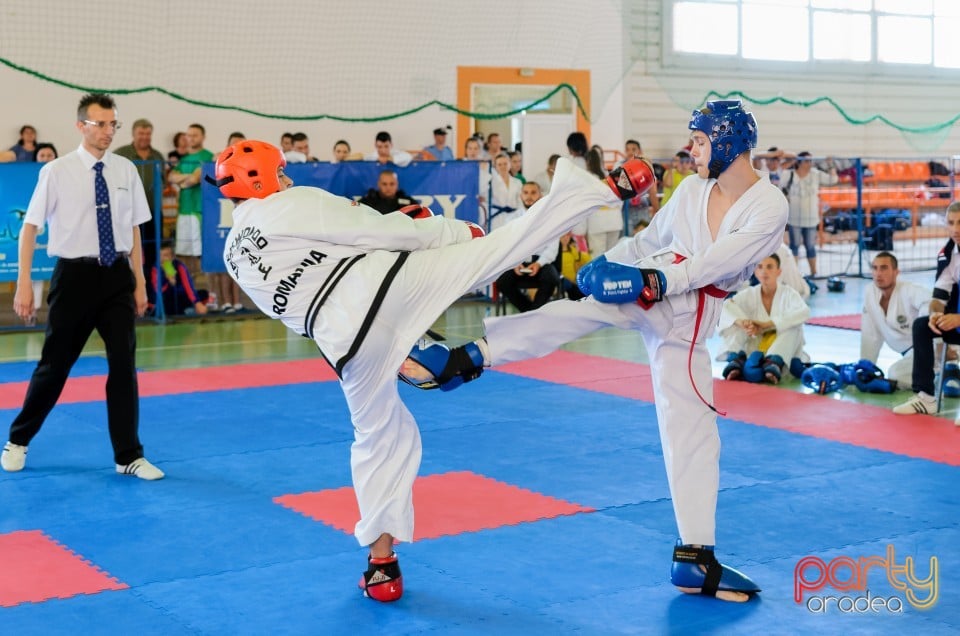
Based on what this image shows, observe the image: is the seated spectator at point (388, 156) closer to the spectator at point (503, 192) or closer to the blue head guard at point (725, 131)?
the spectator at point (503, 192)

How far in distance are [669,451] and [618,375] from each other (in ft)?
15.4

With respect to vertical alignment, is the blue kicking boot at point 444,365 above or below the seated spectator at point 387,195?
below

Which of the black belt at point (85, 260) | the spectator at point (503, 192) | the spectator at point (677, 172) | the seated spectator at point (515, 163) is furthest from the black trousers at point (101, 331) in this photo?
the spectator at point (677, 172)

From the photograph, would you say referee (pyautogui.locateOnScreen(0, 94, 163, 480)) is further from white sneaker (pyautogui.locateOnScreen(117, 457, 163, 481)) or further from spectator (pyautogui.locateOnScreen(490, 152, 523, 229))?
spectator (pyautogui.locateOnScreen(490, 152, 523, 229))

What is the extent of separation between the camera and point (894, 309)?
26.4ft

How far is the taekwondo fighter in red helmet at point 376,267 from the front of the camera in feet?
A: 12.4

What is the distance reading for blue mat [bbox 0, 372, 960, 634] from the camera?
3.81m

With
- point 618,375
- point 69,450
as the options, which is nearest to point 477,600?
point 69,450

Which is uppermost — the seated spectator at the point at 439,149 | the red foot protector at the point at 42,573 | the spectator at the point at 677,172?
the seated spectator at the point at 439,149

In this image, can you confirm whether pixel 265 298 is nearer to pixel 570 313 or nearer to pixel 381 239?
pixel 381 239

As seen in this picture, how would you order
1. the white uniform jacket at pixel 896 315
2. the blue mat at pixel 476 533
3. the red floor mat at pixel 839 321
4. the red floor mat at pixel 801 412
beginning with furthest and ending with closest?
1. the red floor mat at pixel 839 321
2. the white uniform jacket at pixel 896 315
3. the red floor mat at pixel 801 412
4. the blue mat at pixel 476 533

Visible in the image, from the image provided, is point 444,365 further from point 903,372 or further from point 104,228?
point 903,372

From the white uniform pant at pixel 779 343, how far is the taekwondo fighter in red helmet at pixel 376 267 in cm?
507

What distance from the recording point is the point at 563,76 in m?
17.5
